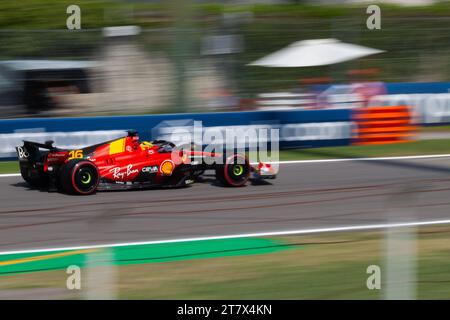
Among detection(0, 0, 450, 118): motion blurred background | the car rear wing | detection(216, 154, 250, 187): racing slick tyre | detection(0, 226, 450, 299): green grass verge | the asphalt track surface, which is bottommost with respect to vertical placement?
detection(0, 226, 450, 299): green grass verge

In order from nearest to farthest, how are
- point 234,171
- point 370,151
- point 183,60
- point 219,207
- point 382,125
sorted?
1. point 219,207
2. point 234,171
3. point 370,151
4. point 382,125
5. point 183,60

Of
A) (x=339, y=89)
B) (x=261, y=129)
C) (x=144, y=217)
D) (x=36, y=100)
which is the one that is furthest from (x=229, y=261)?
(x=339, y=89)

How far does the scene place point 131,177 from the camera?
11672mm

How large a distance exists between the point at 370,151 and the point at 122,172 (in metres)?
6.03

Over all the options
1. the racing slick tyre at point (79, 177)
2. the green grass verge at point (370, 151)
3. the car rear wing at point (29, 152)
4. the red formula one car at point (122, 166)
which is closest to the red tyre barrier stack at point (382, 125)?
the green grass verge at point (370, 151)

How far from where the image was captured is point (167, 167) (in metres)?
11.8

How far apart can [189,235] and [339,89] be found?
10.7 meters

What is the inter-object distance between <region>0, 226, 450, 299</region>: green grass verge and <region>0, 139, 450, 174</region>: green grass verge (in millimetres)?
6630

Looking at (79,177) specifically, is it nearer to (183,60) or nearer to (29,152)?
(29,152)

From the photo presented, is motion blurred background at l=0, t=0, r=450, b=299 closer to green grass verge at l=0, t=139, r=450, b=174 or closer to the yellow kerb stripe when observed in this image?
green grass verge at l=0, t=139, r=450, b=174

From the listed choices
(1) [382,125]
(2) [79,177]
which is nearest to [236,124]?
(1) [382,125]

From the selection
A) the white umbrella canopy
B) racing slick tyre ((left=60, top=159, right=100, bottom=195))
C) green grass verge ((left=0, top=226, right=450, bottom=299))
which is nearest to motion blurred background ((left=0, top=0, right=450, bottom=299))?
green grass verge ((left=0, top=226, right=450, bottom=299))

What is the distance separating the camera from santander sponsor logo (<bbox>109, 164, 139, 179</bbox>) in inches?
456
